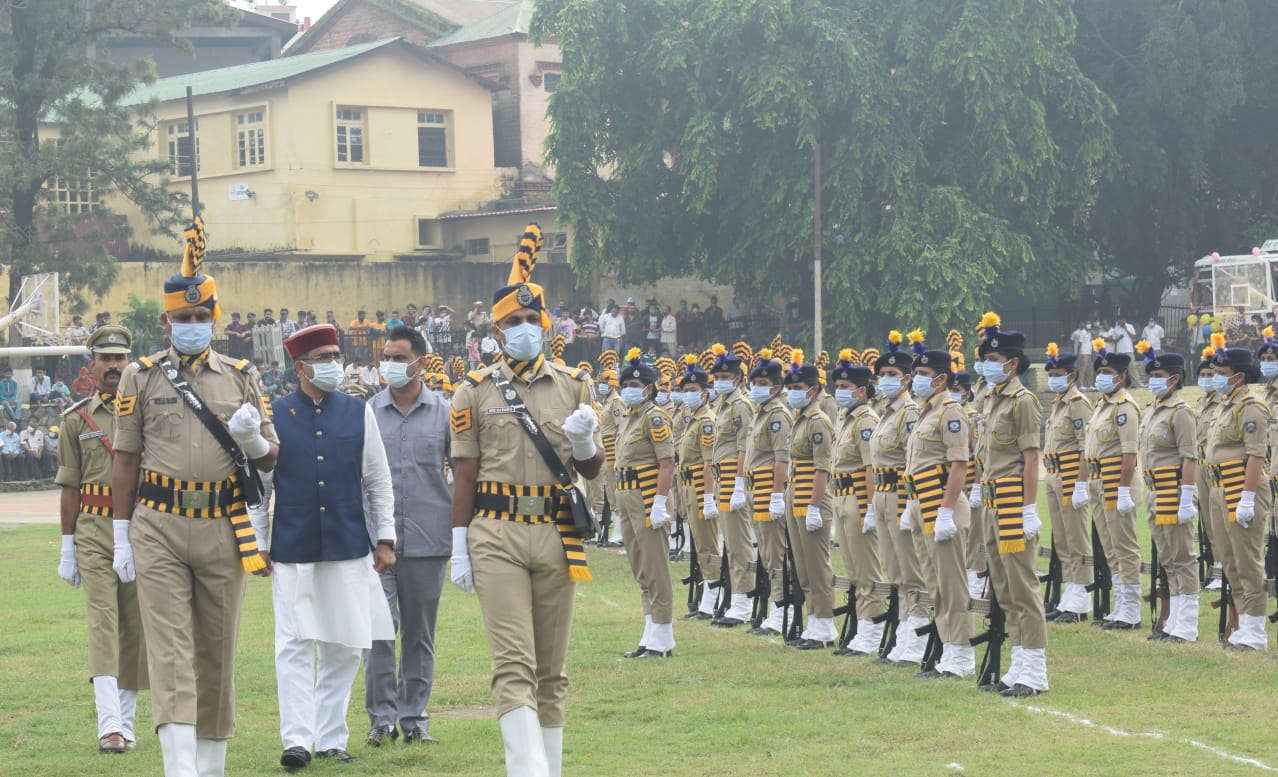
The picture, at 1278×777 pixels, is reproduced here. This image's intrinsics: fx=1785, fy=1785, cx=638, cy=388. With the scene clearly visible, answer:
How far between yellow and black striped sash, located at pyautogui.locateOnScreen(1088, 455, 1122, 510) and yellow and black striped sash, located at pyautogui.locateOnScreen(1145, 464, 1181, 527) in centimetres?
60

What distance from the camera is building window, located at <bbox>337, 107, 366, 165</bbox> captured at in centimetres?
5234

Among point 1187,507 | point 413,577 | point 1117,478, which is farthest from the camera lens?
point 1117,478

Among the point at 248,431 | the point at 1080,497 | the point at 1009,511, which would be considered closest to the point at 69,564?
the point at 248,431

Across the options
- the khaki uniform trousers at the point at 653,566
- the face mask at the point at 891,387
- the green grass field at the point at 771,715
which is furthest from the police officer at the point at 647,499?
the face mask at the point at 891,387

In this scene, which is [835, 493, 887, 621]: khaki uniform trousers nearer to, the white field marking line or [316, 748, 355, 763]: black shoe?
the white field marking line

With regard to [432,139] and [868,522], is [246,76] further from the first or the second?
[868,522]

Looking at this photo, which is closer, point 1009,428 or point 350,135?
point 1009,428

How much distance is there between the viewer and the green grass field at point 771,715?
32.6ft

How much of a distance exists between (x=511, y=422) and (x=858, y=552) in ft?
21.0

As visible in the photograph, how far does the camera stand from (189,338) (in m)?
9.12

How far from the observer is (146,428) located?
9062 millimetres

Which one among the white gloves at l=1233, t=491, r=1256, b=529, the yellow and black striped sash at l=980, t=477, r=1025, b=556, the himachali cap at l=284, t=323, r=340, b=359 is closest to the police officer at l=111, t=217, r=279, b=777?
the himachali cap at l=284, t=323, r=340, b=359

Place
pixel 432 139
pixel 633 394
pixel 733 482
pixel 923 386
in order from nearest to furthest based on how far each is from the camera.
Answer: pixel 923 386, pixel 633 394, pixel 733 482, pixel 432 139

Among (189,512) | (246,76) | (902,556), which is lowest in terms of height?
(902,556)
